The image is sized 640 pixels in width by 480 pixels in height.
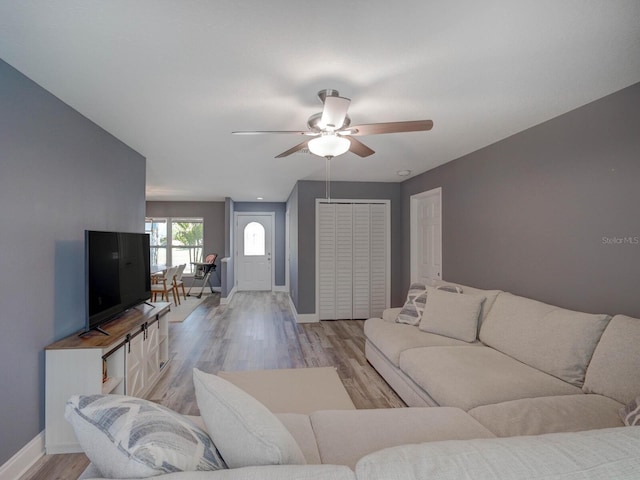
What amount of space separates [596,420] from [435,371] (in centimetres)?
82

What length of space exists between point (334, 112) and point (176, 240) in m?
7.49

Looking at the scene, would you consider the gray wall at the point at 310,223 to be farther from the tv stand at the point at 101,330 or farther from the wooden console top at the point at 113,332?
the tv stand at the point at 101,330

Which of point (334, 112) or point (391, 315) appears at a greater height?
point (334, 112)

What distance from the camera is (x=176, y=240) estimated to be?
8.22 metres

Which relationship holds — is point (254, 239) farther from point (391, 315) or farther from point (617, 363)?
point (617, 363)

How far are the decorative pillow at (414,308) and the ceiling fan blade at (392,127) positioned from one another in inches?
71.8

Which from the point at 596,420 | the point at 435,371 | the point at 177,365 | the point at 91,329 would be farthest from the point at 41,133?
the point at 596,420

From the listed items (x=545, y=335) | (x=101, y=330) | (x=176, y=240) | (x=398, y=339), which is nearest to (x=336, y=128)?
(x=398, y=339)

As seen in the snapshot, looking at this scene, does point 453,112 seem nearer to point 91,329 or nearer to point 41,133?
point 41,133

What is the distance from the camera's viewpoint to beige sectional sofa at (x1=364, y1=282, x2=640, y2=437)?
1599 mm

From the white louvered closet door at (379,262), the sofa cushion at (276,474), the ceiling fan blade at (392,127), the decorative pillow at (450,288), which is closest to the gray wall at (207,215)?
the white louvered closet door at (379,262)

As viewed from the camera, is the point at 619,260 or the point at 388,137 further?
the point at 388,137

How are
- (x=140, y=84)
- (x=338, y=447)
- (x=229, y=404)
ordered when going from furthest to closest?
(x=140, y=84) < (x=338, y=447) < (x=229, y=404)

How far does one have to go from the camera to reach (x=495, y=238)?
10.6ft
